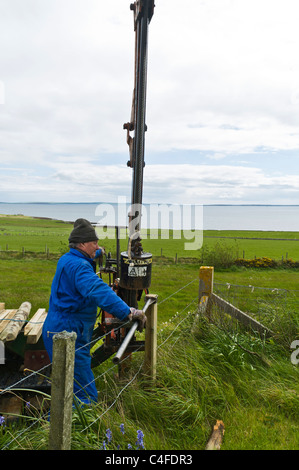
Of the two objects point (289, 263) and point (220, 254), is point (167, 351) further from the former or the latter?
point (289, 263)

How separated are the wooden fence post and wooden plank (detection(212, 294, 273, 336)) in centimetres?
410

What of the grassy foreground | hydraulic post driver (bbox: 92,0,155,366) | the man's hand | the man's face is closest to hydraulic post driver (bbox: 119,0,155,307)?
hydraulic post driver (bbox: 92,0,155,366)

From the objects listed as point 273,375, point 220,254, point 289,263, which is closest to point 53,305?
point 273,375

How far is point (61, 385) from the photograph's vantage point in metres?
2.13

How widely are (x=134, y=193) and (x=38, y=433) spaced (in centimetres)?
283

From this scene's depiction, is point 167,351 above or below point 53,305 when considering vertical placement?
below

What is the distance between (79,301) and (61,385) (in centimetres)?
158

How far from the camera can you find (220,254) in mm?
19516

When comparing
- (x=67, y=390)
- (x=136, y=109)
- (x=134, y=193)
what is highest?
(x=136, y=109)

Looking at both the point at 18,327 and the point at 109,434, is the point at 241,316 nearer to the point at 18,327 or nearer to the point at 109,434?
the point at 18,327

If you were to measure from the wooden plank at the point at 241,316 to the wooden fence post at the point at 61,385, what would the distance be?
13.5 ft

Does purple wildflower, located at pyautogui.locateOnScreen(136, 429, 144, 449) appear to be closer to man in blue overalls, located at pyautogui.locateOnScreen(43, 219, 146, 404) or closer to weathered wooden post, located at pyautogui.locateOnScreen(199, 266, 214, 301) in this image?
man in blue overalls, located at pyautogui.locateOnScreen(43, 219, 146, 404)

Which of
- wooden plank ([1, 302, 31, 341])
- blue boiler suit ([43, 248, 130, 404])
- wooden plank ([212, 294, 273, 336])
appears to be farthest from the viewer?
wooden plank ([212, 294, 273, 336])

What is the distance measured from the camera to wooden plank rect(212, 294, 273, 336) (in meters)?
5.64
